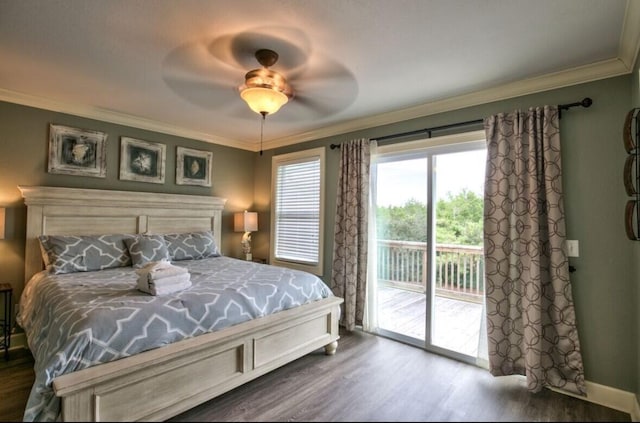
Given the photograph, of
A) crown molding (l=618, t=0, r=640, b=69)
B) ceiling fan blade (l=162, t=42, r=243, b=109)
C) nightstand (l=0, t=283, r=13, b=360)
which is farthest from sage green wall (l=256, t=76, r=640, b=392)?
nightstand (l=0, t=283, r=13, b=360)

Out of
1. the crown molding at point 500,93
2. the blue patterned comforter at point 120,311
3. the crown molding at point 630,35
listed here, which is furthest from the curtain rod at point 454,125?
the blue patterned comforter at point 120,311

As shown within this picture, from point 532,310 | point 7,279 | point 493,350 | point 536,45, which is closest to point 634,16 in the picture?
point 536,45

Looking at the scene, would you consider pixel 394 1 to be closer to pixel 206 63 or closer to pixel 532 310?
pixel 206 63

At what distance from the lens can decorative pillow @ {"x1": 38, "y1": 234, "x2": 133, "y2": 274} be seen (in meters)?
2.75

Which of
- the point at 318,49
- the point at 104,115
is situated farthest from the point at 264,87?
the point at 104,115

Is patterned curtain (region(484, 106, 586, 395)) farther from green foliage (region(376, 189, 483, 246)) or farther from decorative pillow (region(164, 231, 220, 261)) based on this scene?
decorative pillow (region(164, 231, 220, 261))

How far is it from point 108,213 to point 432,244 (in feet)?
11.3

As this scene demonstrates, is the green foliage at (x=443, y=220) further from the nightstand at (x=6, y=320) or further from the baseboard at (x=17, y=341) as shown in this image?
the baseboard at (x=17, y=341)

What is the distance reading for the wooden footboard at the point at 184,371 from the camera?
1.56 m

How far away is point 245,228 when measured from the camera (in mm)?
4398

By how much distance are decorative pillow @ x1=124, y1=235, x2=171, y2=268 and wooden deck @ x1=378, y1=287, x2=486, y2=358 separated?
2391mm

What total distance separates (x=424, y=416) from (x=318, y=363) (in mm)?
1301

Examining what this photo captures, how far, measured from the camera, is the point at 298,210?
427 cm

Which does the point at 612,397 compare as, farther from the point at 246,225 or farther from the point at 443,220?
the point at 246,225
